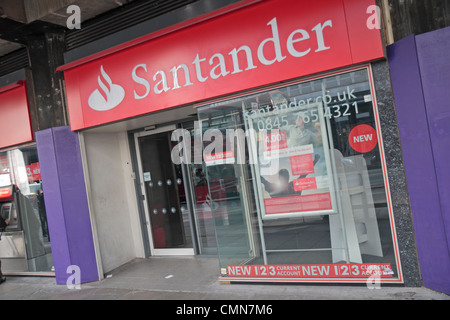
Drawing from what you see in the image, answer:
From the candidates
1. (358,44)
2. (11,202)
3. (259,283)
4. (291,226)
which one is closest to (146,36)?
(358,44)

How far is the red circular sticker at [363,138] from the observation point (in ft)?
12.9

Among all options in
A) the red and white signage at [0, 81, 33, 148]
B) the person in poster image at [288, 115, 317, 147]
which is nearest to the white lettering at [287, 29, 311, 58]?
the person in poster image at [288, 115, 317, 147]

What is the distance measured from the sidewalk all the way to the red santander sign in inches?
95.9

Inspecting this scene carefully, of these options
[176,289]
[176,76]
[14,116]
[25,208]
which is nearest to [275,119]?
[176,76]

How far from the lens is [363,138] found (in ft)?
13.0

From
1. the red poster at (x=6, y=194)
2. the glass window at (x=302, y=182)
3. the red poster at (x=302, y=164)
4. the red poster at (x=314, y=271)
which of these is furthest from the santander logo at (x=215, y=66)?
the red poster at (x=6, y=194)

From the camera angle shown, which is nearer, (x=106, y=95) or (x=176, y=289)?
(x=176, y=289)

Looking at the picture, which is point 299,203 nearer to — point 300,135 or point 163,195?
point 300,135

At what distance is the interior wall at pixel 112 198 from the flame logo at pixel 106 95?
72 cm

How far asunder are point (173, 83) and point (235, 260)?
8.25 feet

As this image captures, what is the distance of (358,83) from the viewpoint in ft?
13.0

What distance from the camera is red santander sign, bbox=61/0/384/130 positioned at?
391 centimetres

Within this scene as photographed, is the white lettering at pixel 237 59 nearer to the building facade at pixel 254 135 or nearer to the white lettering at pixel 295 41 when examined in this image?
the building facade at pixel 254 135

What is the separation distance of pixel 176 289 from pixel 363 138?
3048mm
